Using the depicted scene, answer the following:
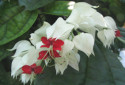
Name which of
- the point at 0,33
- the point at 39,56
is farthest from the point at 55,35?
the point at 0,33

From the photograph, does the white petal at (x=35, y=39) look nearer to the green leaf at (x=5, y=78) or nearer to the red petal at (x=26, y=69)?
the red petal at (x=26, y=69)

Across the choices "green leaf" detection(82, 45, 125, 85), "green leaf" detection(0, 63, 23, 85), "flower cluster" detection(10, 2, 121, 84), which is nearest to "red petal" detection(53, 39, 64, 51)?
"flower cluster" detection(10, 2, 121, 84)

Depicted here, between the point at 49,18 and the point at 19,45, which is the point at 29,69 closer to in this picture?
the point at 19,45

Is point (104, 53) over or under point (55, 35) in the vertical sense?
under

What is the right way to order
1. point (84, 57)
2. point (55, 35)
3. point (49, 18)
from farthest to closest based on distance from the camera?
point (49, 18)
point (84, 57)
point (55, 35)

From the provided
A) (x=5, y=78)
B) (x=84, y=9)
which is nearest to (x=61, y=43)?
(x=84, y=9)

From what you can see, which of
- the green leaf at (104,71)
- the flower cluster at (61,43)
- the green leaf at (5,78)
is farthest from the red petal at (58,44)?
the green leaf at (5,78)
